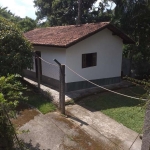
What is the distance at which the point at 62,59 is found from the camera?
8.86m

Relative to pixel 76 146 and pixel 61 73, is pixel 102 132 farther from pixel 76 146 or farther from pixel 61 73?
pixel 61 73

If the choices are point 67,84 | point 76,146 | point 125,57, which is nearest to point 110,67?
point 67,84

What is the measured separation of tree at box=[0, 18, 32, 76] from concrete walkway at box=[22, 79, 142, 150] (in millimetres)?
2314

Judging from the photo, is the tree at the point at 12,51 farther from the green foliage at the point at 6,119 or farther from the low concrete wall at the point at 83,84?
the green foliage at the point at 6,119

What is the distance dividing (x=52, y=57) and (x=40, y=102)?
10.5 ft

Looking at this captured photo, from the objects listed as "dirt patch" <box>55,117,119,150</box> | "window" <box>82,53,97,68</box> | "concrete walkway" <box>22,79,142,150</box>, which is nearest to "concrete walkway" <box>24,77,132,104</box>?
"concrete walkway" <box>22,79,142,150</box>

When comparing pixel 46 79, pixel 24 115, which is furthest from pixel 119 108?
pixel 46 79

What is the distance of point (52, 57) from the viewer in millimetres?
9617

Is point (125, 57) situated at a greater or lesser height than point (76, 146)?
greater

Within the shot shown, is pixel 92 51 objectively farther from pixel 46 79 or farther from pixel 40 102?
pixel 40 102

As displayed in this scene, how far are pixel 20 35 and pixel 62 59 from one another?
2.25 meters

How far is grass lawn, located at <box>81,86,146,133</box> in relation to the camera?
5822 millimetres

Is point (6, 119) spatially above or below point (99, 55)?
below

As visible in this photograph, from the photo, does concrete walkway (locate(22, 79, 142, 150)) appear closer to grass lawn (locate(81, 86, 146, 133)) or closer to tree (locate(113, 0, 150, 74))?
grass lawn (locate(81, 86, 146, 133))
